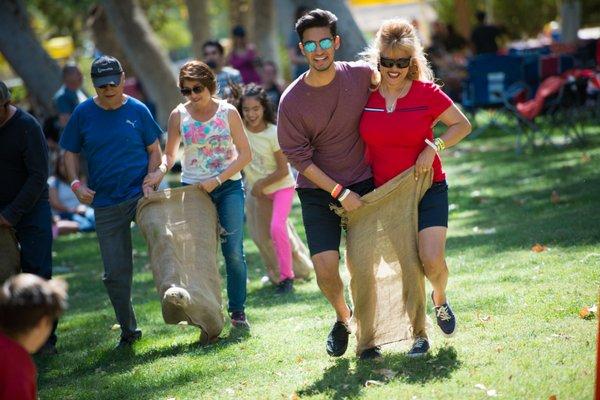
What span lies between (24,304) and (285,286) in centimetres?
515

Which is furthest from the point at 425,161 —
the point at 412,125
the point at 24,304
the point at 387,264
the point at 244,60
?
the point at 244,60

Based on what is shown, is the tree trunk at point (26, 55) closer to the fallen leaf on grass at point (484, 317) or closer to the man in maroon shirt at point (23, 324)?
the fallen leaf on grass at point (484, 317)

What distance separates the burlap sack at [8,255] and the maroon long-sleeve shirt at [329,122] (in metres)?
2.44

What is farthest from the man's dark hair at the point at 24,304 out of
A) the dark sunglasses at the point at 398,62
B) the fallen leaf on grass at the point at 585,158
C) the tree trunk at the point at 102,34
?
the tree trunk at the point at 102,34

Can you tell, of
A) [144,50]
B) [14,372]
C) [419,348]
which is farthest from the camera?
[144,50]

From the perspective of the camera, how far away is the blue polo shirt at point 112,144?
727cm

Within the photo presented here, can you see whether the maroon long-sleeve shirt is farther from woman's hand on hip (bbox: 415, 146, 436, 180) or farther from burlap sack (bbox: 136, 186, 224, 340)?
burlap sack (bbox: 136, 186, 224, 340)

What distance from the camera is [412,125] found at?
605cm

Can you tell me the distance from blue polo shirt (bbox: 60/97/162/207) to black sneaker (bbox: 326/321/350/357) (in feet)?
6.03

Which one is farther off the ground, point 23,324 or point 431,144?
point 431,144

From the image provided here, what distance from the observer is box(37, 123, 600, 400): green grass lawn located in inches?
228

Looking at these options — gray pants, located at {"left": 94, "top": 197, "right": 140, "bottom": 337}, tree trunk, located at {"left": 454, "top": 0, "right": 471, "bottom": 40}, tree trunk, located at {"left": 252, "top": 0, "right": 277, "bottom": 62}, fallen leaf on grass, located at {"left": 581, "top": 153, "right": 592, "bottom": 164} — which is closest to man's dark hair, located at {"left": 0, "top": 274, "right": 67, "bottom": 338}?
gray pants, located at {"left": 94, "top": 197, "right": 140, "bottom": 337}

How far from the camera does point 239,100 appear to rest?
8.92 metres

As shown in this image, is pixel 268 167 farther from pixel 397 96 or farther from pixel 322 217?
pixel 397 96
